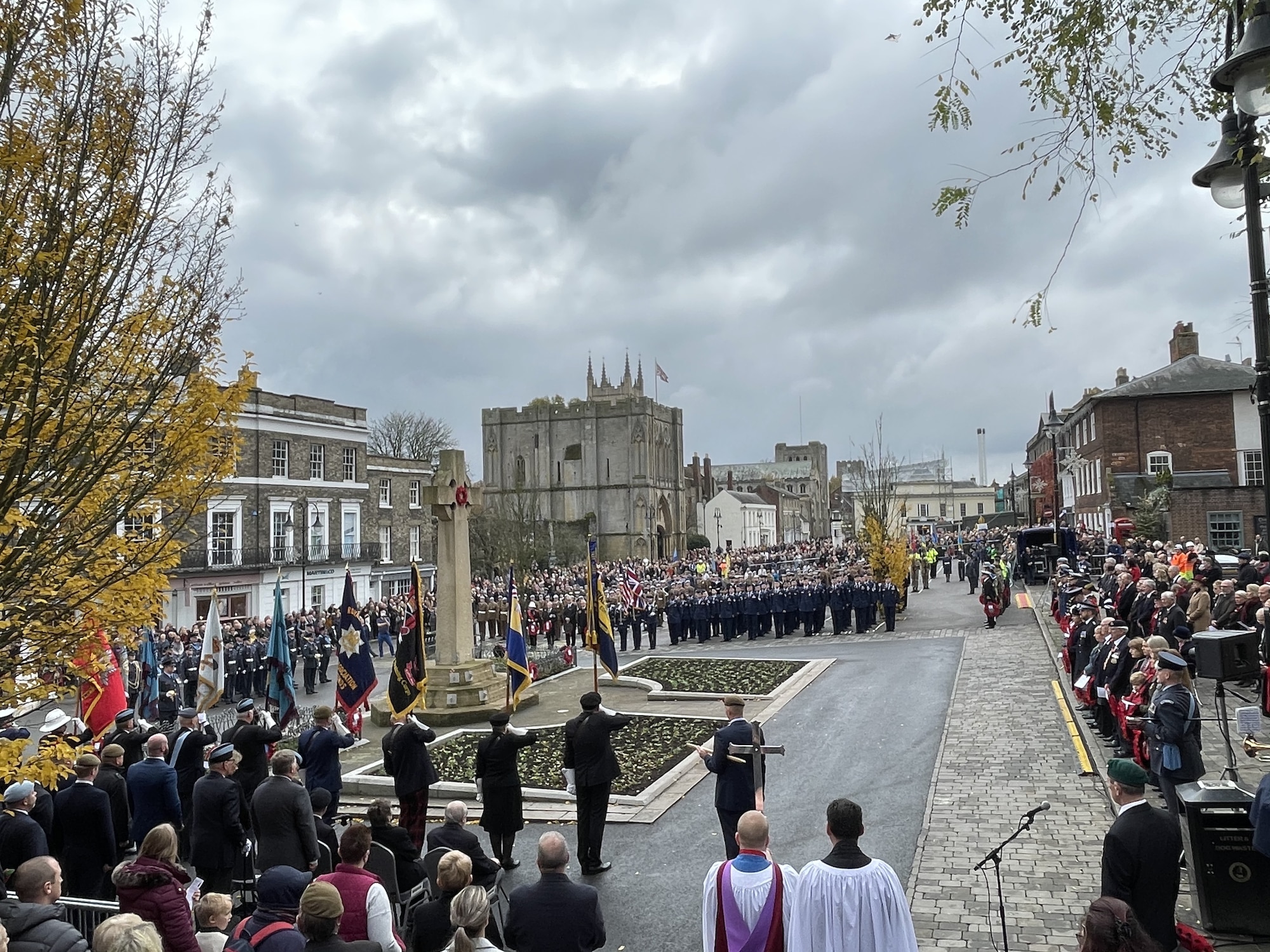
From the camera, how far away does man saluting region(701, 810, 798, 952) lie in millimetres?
5090

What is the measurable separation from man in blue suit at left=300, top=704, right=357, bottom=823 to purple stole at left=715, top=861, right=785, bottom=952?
572 cm

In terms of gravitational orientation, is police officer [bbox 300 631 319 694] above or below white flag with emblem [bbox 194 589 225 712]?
below

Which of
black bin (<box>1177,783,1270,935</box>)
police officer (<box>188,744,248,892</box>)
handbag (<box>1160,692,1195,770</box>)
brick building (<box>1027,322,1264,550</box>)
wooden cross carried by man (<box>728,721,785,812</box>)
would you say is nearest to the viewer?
black bin (<box>1177,783,1270,935</box>)

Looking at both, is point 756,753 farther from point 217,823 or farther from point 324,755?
point 217,823

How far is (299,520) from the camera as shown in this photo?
141 ft

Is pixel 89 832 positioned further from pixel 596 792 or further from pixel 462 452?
pixel 462 452

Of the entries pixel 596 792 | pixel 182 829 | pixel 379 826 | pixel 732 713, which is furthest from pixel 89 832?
pixel 732 713

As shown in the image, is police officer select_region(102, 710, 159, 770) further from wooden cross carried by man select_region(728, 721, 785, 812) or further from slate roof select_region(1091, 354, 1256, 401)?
slate roof select_region(1091, 354, 1256, 401)

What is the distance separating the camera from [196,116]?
6.97 metres

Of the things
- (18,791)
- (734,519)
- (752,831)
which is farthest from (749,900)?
(734,519)

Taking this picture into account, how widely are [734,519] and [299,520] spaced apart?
71.0 m

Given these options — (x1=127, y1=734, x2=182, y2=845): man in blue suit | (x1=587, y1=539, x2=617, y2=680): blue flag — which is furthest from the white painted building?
(x1=127, y1=734, x2=182, y2=845): man in blue suit

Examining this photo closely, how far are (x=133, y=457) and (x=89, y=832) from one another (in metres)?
3.84

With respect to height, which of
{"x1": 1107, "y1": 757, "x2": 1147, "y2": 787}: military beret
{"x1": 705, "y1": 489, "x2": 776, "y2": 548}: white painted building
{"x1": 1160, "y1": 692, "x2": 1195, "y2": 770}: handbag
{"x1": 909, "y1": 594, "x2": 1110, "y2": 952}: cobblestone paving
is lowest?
{"x1": 909, "y1": 594, "x2": 1110, "y2": 952}: cobblestone paving
